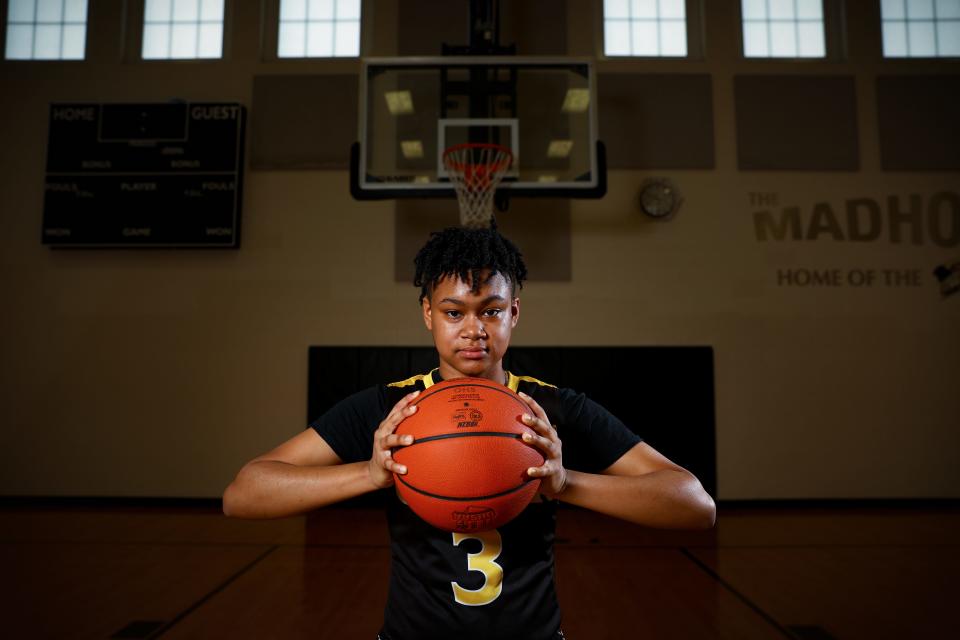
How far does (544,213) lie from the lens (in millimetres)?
4594

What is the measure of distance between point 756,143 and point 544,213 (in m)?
1.78

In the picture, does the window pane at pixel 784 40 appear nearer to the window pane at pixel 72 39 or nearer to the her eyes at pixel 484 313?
the her eyes at pixel 484 313

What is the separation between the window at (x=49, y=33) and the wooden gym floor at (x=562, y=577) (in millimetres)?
3670

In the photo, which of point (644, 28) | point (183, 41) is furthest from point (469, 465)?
point (183, 41)

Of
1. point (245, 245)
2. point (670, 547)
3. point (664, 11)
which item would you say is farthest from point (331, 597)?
point (664, 11)

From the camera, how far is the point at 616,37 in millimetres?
4816

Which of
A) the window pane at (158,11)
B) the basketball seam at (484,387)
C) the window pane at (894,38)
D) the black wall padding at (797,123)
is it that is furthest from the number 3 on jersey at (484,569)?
the window pane at (894,38)

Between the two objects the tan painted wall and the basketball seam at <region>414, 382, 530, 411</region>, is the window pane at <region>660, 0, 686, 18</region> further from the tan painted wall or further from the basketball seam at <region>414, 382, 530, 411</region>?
the basketball seam at <region>414, 382, 530, 411</region>

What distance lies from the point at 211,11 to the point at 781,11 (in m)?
4.73

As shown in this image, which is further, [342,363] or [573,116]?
[342,363]

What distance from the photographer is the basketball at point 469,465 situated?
98 centimetres

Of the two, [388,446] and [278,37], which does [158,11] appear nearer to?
[278,37]

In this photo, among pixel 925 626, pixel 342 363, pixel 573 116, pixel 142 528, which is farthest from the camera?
pixel 342 363

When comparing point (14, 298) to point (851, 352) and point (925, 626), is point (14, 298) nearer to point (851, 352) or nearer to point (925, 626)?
point (925, 626)
